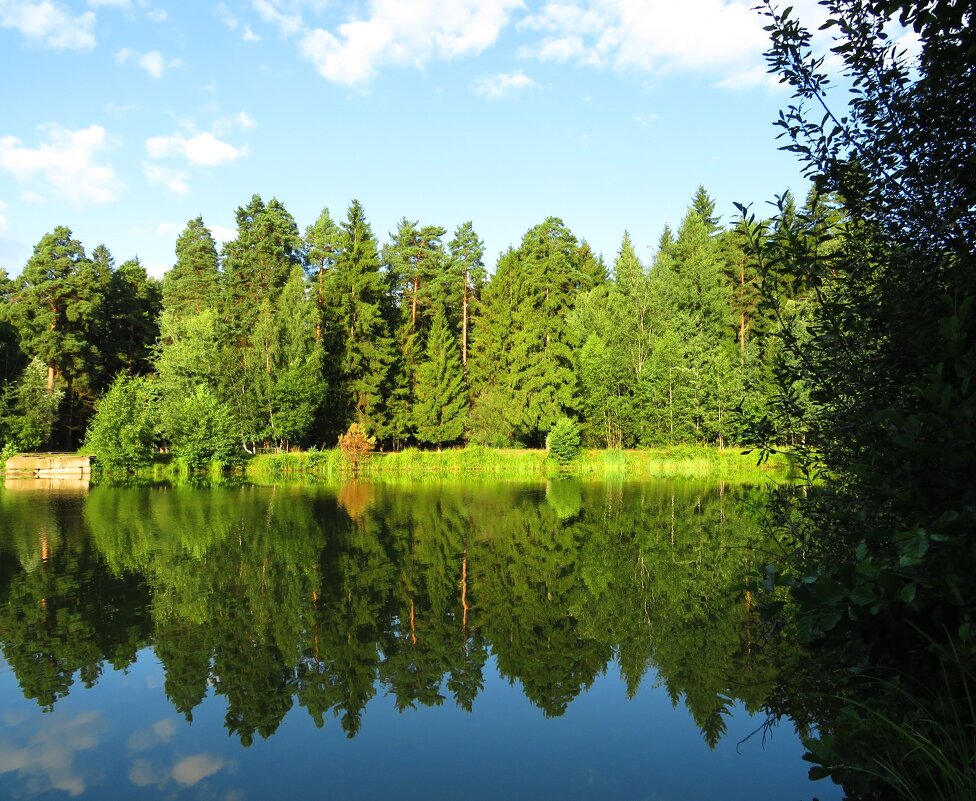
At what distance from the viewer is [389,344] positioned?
1763 inches

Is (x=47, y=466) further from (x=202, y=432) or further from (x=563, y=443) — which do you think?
(x=563, y=443)

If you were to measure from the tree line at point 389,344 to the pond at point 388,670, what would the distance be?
23677mm

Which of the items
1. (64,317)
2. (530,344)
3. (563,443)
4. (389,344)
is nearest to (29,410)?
(64,317)

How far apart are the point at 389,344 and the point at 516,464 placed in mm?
12030

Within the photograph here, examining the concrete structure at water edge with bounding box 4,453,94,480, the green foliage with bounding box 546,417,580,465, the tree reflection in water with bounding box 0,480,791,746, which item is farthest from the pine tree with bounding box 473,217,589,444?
the concrete structure at water edge with bounding box 4,453,94,480

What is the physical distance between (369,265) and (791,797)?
4248 cm

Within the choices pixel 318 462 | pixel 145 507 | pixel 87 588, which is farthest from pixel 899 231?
pixel 318 462

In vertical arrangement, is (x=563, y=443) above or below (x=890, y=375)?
below

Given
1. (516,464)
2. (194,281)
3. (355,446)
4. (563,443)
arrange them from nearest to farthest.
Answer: (355,446), (516,464), (563,443), (194,281)

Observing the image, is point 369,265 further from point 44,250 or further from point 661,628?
point 661,628

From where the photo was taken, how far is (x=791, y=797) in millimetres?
5605

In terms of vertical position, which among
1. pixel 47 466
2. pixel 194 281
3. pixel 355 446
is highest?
pixel 194 281

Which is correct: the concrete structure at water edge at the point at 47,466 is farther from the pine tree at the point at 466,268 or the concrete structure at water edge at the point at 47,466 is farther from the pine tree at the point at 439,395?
the pine tree at the point at 466,268

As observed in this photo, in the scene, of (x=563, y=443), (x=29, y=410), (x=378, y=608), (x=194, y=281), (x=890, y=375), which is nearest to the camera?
(x=890, y=375)
